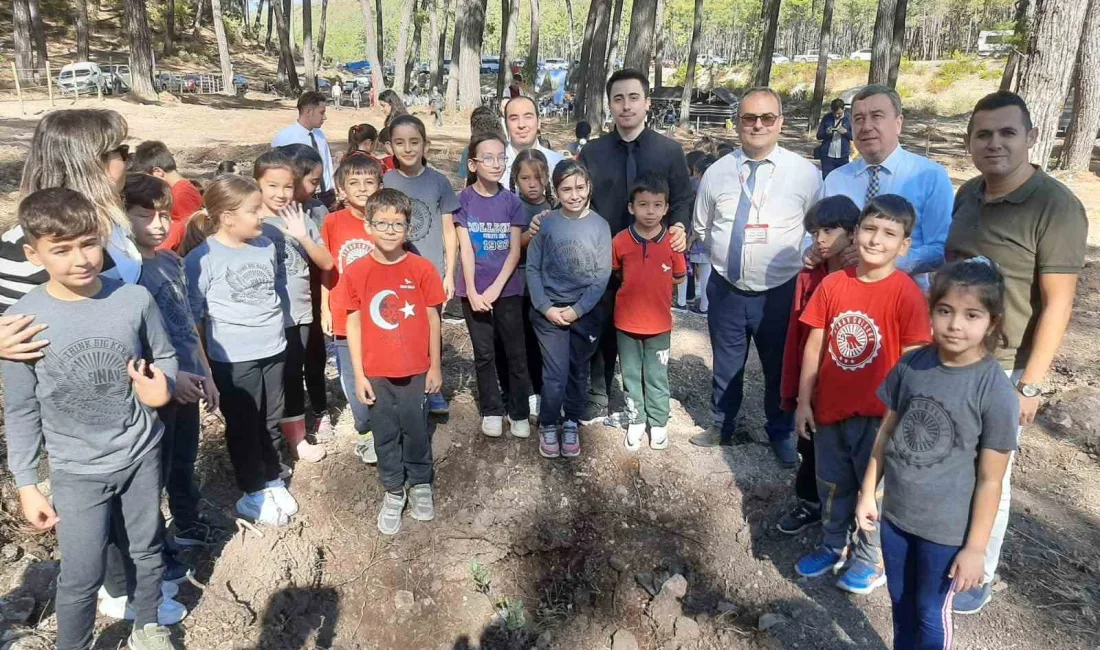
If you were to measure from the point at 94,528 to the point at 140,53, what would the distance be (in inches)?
896

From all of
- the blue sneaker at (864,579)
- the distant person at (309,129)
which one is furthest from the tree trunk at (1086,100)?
the distant person at (309,129)

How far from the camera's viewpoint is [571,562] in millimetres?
3490

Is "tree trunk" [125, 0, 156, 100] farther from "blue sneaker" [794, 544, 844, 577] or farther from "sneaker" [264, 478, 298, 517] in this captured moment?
"blue sneaker" [794, 544, 844, 577]

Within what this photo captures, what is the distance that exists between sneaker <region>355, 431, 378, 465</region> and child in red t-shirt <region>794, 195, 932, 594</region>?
2.45 metres

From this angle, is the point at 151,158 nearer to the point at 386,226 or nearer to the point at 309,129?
the point at 309,129

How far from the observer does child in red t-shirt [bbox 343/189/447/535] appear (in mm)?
3207

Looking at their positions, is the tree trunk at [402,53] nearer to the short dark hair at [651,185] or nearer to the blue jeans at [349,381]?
the blue jeans at [349,381]

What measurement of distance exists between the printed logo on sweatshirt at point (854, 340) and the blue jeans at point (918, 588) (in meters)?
0.67

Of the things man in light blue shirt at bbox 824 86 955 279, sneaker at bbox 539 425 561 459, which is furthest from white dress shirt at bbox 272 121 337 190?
man in light blue shirt at bbox 824 86 955 279

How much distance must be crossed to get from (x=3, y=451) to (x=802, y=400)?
4438 mm

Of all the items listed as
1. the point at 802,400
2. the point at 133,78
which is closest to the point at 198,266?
the point at 802,400

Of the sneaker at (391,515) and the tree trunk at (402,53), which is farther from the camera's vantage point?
the tree trunk at (402,53)

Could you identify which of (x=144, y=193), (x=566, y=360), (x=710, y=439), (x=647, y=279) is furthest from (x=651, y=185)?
(x=144, y=193)

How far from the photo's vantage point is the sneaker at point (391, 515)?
3547 millimetres
